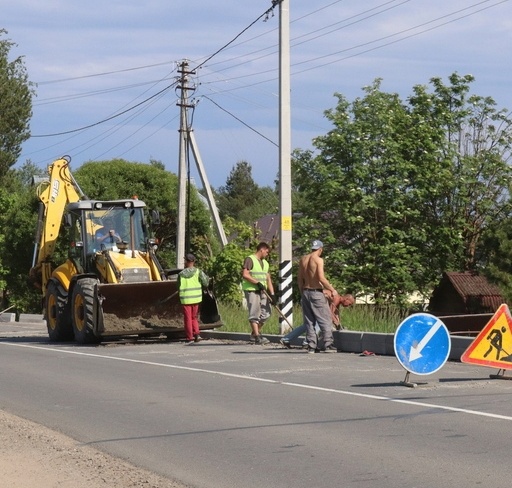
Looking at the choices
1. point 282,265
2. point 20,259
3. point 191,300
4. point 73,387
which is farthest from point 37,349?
point 20,259

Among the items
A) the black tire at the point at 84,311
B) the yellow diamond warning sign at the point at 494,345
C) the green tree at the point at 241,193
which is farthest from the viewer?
the green tree at the point at 241,193

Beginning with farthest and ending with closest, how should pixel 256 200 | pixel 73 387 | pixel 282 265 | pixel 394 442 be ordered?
pixel 256 200
pixel 282 265
pixel 73 387
pixel 394 442

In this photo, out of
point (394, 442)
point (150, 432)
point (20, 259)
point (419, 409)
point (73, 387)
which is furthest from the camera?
point (20, 259)

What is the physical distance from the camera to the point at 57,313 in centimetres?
2358

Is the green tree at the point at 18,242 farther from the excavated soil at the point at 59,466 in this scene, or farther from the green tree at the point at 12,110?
the excavated soil at the point at 59,466

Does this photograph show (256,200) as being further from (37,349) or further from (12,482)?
(12,482)

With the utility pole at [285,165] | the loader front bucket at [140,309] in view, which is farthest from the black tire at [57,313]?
the utility pole at [285,165]

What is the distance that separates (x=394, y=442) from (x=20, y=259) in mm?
42857

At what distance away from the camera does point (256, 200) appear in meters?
138

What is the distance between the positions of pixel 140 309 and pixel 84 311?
1.08 metres

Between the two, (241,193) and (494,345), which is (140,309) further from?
(241,193)

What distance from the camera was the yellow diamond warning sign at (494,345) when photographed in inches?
529

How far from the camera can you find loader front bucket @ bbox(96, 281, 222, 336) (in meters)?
21.6

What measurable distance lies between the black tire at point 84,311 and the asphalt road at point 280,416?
4080mm
